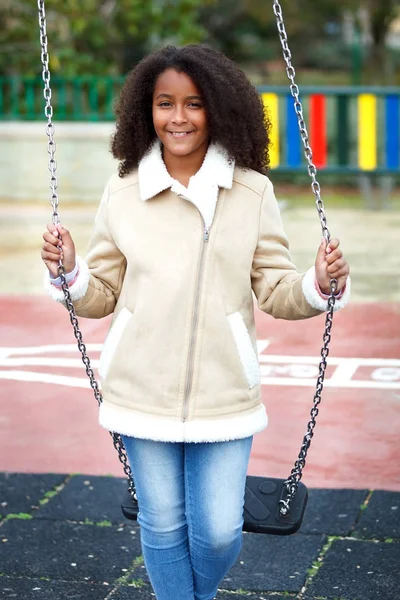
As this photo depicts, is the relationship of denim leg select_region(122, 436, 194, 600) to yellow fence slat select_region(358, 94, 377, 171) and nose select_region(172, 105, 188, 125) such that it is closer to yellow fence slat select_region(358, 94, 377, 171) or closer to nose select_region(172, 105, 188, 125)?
nose select_region(172, 105, 188, 125)

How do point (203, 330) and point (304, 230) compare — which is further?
point (304, 230)

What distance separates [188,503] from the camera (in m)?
3.07

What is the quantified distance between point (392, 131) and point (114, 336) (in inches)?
361

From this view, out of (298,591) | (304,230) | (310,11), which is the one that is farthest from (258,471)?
(310,11)

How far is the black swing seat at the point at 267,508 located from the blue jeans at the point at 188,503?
0.39 ft

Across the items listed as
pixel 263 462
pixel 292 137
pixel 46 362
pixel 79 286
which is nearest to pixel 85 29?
pixel 292 137

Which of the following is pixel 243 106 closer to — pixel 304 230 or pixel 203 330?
pixel 203 330

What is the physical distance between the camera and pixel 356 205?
1341 centimetres

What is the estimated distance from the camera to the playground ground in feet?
12.7

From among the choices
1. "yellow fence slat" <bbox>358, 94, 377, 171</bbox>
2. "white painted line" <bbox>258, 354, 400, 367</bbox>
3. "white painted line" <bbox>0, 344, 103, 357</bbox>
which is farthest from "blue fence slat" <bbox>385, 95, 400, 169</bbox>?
"white painted line" <bbox>0, 344, 103, 357</bbox>

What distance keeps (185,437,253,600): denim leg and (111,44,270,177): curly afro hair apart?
0.78 metres

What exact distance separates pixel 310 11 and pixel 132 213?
61.2ft

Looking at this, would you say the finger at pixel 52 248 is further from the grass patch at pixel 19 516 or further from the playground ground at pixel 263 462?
the grass patch at pixel 19 516

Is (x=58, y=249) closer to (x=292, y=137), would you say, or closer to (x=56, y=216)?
(x=56, y=216)
